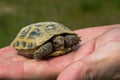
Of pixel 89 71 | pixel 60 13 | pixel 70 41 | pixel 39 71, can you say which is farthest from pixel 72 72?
pixel 60 13

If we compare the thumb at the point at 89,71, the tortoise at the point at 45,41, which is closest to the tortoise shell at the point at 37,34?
the tortoise at the point at 45,41

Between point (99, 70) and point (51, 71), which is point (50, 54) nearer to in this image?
point (51, 71)

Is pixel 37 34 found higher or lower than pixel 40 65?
higher

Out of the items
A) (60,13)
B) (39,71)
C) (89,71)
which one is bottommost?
(60,13)

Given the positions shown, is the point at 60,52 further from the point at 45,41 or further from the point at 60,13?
the point at 60,13

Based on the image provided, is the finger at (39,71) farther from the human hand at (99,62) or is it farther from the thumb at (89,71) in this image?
the thumb at (89,71)

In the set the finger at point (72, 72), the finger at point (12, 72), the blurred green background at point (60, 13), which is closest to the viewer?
the finger at point (72, 72)
